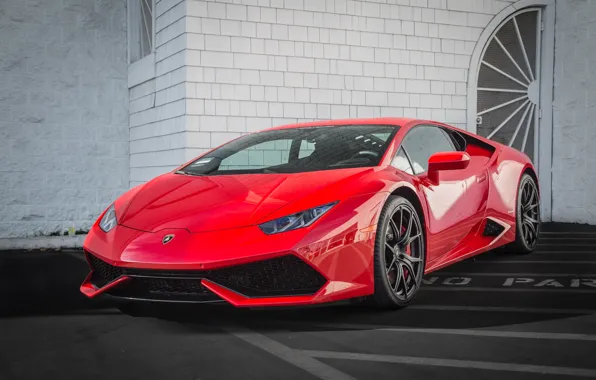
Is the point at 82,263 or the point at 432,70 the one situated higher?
the point at 432,70

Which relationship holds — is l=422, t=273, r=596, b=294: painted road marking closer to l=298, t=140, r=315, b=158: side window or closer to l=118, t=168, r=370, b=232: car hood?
l=298, t=140, r=315, b=158: side window

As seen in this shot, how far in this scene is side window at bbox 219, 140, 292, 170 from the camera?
4.77 metres

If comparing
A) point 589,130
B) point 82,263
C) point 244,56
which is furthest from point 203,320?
point 589,130

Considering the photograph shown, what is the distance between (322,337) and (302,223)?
58 cm

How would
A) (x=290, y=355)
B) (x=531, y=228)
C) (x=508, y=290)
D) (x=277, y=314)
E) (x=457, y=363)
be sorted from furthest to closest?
(x=531, y=228)
(x=508, y=290)
(x=277, y=314)
(x=290, y=355)
(x=457, y=363)

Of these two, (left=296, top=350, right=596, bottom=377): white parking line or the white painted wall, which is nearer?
(left=296, top=350, right=596, bottom=377): white parking line

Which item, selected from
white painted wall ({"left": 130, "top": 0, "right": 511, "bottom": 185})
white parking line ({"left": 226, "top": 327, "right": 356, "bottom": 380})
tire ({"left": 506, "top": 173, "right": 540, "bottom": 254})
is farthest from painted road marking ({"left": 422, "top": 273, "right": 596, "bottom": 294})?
white painted wall ({"left": 130, "top": 0, "right": 511, "bottom": 185})

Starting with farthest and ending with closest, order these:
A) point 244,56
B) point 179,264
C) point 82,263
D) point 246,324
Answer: point 244,56 → point 82,263 → point 246,324 → point 179,264

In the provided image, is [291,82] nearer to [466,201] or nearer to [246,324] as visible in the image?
[466,201]

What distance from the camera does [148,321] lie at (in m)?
3.99

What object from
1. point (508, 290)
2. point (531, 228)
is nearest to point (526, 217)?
point (531, 228)

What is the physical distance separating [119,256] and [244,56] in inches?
199

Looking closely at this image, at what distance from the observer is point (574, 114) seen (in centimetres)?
1037

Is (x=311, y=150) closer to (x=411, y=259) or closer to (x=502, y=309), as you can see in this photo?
(x=411, y=259)
